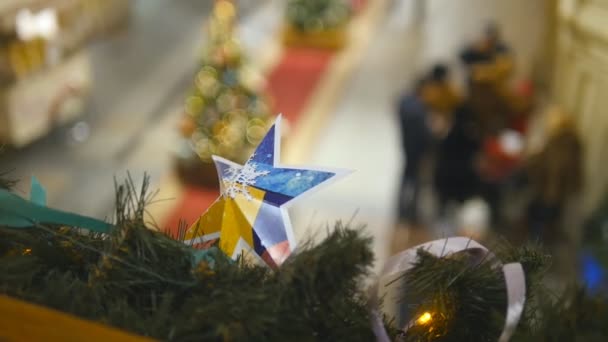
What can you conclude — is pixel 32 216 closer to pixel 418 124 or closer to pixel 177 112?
pixel 418 124

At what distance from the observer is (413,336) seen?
29.2 inches

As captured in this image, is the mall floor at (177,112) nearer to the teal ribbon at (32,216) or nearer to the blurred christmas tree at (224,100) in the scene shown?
the blurred christmas tree at (224,100)

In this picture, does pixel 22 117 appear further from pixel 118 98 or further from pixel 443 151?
pixel 443 151

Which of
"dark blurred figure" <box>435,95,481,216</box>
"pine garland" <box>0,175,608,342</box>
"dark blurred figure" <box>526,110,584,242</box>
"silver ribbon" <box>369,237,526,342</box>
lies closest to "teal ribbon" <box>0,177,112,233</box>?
"pine garland" <box>0,175,608,342</box>

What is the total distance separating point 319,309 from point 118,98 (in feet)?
21.0

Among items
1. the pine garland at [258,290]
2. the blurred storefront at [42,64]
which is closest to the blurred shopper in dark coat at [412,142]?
the blurred storefront at [42,64]

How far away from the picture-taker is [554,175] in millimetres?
3662

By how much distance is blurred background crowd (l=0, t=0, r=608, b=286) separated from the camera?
12.5 feet

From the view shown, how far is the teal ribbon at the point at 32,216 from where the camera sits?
2.37 ft

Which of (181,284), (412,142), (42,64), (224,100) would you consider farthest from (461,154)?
(181,284)

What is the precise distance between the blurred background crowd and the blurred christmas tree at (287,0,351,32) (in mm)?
792

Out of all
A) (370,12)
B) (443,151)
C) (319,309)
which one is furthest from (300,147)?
(319,309)

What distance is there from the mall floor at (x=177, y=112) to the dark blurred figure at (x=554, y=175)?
3.33ft

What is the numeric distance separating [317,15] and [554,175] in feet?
16.9
